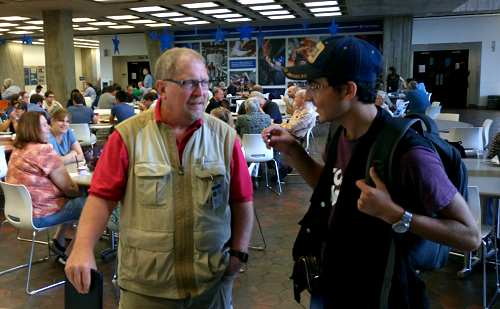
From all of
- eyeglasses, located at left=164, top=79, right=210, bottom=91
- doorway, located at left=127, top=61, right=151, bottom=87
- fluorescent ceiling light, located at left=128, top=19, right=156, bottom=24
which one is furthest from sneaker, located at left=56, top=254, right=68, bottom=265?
doorway, located at left=127, top=61, right=151, bottom=87

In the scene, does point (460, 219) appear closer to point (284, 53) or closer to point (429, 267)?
point (429, 267)

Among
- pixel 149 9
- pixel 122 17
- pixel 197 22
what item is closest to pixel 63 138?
pixel 149 9

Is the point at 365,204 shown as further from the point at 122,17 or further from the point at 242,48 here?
the point at 242,48

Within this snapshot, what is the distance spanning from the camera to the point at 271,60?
19.8m

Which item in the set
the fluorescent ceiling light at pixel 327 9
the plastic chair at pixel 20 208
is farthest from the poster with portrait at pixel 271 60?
the plastic chair at pixel 20 208

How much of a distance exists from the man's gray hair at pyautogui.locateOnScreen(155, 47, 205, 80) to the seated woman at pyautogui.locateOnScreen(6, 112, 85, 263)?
2164 mm

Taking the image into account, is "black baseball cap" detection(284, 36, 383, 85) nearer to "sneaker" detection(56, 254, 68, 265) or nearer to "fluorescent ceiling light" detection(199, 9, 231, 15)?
"sneaker" detection(56, 254, 68, 265)

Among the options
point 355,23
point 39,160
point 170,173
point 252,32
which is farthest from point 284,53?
point 170,173

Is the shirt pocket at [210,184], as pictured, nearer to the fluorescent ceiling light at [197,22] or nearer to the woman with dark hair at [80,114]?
the woman with dark hair at [80,114]

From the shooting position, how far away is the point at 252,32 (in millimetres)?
18828

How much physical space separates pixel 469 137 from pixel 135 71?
19.2m

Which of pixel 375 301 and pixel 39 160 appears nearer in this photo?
pixel 375 301

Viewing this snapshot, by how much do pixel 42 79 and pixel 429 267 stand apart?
2755 centimetres

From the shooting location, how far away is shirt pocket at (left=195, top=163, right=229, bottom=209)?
5.43 feet
